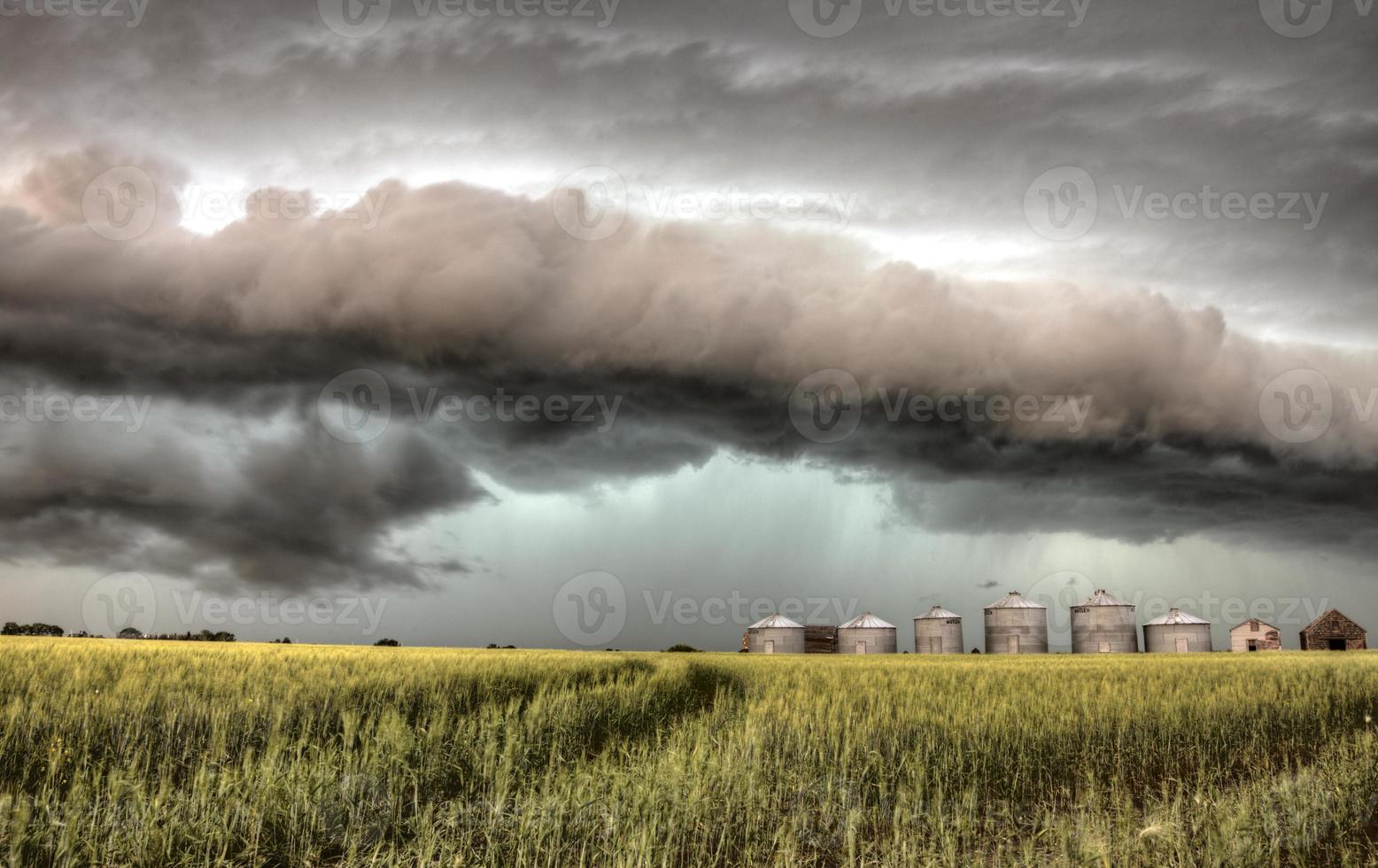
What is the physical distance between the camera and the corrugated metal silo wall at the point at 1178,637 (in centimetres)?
6562

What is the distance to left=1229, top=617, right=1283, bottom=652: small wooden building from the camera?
67625mm

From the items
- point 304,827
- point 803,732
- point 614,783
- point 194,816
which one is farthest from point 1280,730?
point 194,816

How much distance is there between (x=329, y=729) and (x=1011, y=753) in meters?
10.2

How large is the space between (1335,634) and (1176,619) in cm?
1178

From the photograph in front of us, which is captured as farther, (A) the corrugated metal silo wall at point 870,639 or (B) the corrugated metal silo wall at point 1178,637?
(A) the corrugated metal silo wall at point 870,639

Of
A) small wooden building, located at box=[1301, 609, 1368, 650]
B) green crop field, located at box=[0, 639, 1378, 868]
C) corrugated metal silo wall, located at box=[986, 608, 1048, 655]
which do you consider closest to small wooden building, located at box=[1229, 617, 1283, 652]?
small wooden building, located at box=[1301, 609, 1368, 650]

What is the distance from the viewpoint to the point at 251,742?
1147 cm

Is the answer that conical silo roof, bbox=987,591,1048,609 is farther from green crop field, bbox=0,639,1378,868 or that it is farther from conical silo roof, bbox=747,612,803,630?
green crop field, bbox=0,639,1378,868

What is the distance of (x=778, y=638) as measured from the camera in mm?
68312

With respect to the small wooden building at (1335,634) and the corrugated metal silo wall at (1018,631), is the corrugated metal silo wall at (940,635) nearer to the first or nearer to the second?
the corrugated metal silo wall at (1018,631)

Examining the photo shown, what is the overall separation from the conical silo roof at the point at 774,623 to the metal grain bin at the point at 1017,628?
51.3 ft

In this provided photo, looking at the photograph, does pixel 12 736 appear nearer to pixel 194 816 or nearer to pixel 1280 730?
pixel 194 816

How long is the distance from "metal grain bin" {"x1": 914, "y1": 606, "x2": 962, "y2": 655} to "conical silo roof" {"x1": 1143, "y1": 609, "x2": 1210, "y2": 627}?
16359 millimetres

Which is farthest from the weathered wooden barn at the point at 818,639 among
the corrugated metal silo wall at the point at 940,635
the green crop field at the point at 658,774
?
the green crop field at the point at 658,774
